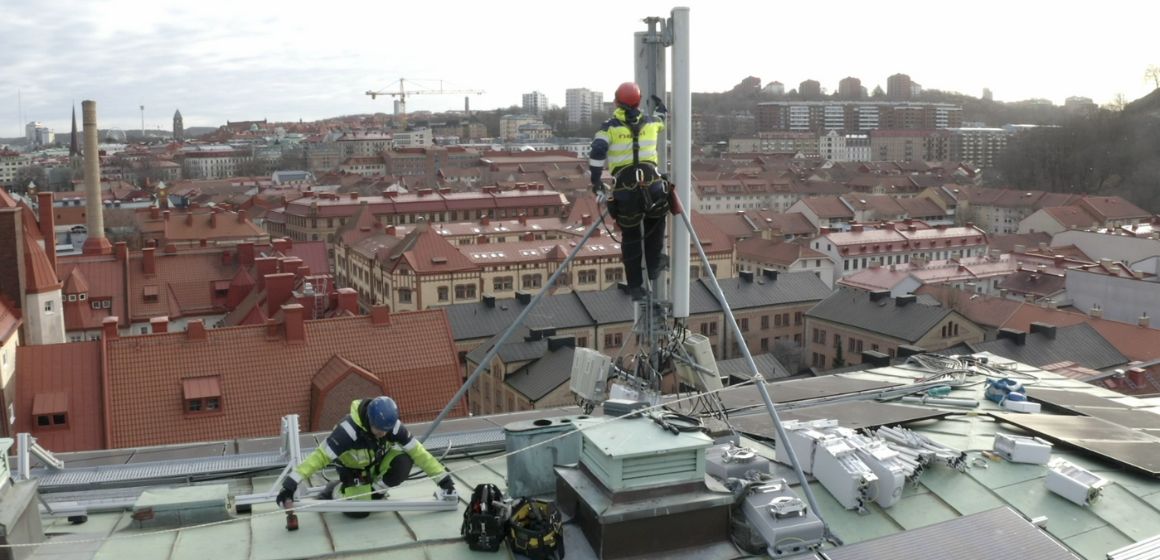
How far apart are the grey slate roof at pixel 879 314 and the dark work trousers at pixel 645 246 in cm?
3192

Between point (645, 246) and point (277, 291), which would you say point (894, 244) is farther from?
point (645, 246)

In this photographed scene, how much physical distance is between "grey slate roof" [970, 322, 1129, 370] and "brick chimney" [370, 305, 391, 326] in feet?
69.5

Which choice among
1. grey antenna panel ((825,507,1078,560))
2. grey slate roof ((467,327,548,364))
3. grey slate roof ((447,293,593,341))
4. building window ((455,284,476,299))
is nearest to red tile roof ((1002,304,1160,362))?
grey slate roof ((447,293,593,341))

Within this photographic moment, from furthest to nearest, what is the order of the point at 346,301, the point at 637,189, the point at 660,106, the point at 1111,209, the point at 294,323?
the point at 1111,209 < the point at 346,301 < the point at 294,323 < the point at 660,106 < the point at 637,189

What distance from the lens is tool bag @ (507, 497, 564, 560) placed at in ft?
24.3

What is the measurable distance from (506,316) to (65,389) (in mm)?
21585

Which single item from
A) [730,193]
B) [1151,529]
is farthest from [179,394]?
[730,193]

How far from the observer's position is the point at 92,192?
51750 millimetres

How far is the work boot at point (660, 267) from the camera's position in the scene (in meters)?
10.0

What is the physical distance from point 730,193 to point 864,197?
1913cm

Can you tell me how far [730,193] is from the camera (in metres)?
106

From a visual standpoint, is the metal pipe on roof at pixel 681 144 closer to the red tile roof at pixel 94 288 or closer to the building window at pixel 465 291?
the red tile roof at pixel 94 288

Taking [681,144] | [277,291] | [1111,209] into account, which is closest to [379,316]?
[277,291]

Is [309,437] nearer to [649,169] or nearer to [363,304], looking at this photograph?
[649,169]
